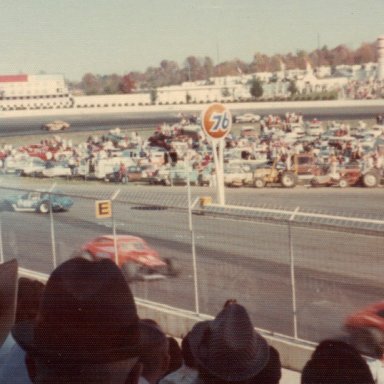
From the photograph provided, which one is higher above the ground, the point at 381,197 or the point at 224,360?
the point at 224,360

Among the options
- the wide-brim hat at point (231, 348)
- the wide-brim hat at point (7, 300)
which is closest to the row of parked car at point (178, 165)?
the wide-brim hat at point (7, 300)

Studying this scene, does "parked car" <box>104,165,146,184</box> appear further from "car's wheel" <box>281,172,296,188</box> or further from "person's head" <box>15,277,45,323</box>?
"person's head" <box>15,277,45,323</box>

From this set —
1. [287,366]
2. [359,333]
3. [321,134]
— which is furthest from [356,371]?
[321,134]

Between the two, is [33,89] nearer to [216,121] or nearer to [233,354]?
[216,121]

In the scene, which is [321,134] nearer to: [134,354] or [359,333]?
[359,333]

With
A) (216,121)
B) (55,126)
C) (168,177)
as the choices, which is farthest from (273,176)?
(55,126)

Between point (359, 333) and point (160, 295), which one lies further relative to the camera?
point (160, 295)

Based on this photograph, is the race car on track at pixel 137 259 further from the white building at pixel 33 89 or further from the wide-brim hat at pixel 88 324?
the wide-brim hat at pixel 88 324
